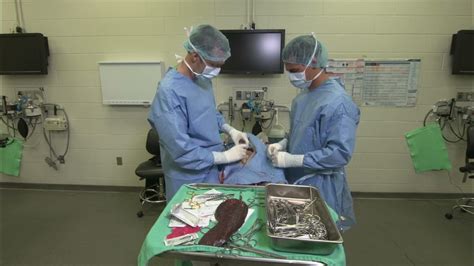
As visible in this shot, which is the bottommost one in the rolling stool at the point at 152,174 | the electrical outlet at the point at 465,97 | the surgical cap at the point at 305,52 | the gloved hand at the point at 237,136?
the rolling stool at the point at 152,174

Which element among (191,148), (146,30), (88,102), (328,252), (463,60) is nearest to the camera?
(328,252)

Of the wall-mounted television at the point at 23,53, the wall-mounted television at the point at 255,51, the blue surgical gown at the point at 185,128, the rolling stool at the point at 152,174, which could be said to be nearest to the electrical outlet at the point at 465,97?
the wall-mounted television at the point at 255,51

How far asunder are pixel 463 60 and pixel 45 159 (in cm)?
438

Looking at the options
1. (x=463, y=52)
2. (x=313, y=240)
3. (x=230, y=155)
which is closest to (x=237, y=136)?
(x=230, y=155)

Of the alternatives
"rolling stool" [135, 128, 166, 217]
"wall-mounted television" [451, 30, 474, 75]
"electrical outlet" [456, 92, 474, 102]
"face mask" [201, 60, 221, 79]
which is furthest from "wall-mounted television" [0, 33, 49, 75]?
"electrical outlet" [456, 92, 474, 102]

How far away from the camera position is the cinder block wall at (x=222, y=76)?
8.45 feet

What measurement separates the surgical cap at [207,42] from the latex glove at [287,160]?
2.03ft

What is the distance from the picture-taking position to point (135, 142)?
301 cm

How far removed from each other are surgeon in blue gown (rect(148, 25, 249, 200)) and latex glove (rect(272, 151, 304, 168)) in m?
0.19

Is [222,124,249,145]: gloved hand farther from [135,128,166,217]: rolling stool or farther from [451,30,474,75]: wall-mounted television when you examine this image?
[451,30,474,75]: wall-mounted television

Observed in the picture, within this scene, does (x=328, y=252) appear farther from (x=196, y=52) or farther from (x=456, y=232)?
(x=456, y=232)

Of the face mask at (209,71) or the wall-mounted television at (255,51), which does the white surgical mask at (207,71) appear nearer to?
the face mask at (209,71)

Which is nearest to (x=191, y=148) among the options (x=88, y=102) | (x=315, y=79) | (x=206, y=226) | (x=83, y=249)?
(x=206, y=226)

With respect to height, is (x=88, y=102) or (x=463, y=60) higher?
(x=463, y=60)
